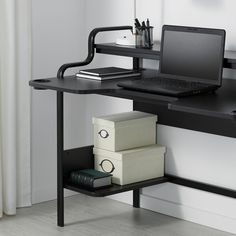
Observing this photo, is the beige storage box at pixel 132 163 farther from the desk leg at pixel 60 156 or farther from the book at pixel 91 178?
the desk leg at pixel 60 156

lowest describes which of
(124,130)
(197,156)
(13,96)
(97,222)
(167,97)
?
(97,222)

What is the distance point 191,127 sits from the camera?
3.26 metres

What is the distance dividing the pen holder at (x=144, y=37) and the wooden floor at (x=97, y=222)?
0.85 metres

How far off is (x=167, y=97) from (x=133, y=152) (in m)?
0.61

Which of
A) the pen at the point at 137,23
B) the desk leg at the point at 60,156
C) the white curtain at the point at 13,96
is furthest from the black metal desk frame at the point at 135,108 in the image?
the white curtain at the point at 13,96

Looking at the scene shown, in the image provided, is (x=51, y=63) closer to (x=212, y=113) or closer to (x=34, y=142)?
(x=34, y=142)

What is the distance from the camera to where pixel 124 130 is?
3314mm

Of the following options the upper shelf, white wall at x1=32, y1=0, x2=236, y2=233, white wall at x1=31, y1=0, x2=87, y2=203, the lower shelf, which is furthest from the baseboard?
the upper shelf

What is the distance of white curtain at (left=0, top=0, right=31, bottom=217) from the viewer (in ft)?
11.1

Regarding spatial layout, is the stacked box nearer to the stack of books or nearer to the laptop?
the stack of books

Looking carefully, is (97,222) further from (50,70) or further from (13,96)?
(50,70)

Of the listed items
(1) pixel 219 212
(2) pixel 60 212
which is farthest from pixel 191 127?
(2) pixel 60 212

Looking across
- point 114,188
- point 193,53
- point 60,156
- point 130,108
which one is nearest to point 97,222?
point 114,188

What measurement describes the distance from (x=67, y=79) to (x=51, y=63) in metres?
0.45
